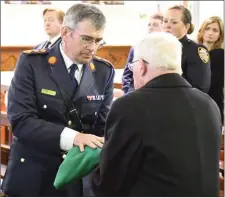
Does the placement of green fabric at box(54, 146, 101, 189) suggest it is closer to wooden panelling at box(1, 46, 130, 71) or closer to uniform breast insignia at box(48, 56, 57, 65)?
uniform breast insignia at box(48, 56, 57, 65)

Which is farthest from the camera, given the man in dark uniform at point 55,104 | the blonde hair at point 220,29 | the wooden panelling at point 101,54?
the wooden panelling at point 101,54

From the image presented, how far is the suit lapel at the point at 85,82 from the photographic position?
2.07 meters

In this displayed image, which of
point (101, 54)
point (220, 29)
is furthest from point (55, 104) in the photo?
point (101, 54)

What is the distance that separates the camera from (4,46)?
7.26m

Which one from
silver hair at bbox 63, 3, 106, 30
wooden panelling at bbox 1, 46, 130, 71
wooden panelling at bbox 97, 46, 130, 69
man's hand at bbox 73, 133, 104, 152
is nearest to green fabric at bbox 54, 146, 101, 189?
man's hand at bbox 73, 133, 104, 152

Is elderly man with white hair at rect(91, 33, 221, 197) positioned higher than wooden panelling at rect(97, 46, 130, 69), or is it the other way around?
elderly man with white hair at rect(91, 33, 221, 197)

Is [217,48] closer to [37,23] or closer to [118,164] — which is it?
[118,164]

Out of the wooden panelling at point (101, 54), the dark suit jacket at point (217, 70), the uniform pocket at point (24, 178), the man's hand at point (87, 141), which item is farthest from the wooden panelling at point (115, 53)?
the man's hand at point (87, 141)

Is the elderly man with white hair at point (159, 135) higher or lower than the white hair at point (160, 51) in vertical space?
lower

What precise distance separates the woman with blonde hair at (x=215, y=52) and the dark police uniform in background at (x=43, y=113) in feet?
7.17

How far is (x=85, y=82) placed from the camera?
210 centimetres

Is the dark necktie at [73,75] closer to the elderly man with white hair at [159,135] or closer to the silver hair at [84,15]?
the silver hair at [84,15]

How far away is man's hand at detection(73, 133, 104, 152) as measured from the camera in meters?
1.90

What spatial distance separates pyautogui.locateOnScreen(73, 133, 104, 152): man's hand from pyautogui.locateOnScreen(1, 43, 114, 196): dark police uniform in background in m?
0.09
